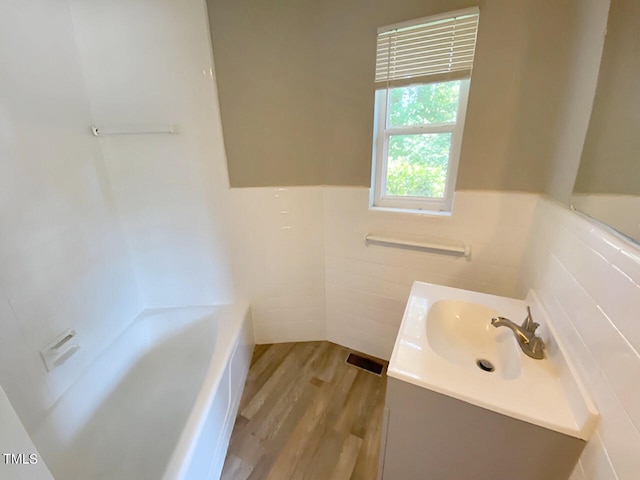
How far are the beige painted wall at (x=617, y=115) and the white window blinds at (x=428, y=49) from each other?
47 centimetres

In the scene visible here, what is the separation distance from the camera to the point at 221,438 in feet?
4.04

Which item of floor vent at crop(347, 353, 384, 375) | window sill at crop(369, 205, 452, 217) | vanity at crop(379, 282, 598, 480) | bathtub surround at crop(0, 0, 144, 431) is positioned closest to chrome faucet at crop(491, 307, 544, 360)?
vanity at crop(379, 282, 598, 480)

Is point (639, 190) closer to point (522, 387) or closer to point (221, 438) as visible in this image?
point (522, 387)

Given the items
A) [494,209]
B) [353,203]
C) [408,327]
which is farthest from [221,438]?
[494,209]

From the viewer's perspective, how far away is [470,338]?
1.07 m

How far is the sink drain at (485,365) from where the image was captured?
3.14ft

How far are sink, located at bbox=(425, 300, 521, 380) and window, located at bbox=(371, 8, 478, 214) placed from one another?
586 mm

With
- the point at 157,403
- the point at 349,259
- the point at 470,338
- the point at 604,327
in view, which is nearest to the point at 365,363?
the point at 349,259

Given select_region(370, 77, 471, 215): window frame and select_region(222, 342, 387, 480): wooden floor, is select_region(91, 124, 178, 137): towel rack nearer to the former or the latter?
select_region(370, 77, 471, 215): window frame

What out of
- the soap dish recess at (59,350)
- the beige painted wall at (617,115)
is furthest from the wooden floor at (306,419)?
the beige painted wall at (617,115)

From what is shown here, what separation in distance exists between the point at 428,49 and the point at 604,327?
1272mm

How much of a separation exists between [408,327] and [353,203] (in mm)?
828

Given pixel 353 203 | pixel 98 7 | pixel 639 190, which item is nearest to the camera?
pixel 639 190

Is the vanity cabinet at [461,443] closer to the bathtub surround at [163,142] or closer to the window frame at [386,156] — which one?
the window frame at [386,156]
